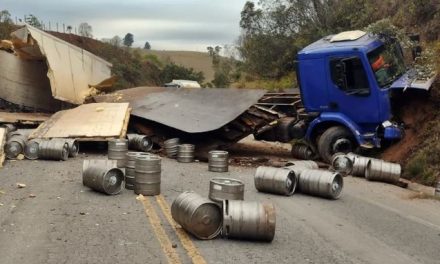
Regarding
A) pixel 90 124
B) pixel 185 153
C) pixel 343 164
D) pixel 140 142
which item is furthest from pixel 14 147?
pixel 343 164

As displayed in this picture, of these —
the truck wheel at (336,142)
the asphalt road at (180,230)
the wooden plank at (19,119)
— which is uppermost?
the wooden plank at (19,119)

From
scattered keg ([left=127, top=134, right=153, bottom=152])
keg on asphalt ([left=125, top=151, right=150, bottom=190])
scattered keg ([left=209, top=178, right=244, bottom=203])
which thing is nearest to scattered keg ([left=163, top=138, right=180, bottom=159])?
scattered keg ([left=127, top=134, right=153, bottom=152])

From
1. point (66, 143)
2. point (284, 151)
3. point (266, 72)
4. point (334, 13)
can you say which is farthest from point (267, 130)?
point (266, 72)

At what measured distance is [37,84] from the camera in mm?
24484

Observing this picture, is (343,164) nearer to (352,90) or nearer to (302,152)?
(352,90)

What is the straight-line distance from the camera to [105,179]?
9711mm

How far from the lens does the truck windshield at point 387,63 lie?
46.5 feet

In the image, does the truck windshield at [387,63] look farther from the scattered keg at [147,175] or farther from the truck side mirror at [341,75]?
the scattered keg at [147,175]

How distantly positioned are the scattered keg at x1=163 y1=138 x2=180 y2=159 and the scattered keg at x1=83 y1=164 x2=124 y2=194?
590 cm

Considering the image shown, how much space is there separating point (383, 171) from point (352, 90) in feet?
9.38

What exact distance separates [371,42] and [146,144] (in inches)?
288

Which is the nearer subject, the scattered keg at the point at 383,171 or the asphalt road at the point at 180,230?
the asphalt road at the point at 180,230

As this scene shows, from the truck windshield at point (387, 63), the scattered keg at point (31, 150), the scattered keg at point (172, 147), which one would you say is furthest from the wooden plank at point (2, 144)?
the truck windshield at point (387, 63)

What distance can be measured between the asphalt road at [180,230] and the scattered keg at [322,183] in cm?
15
